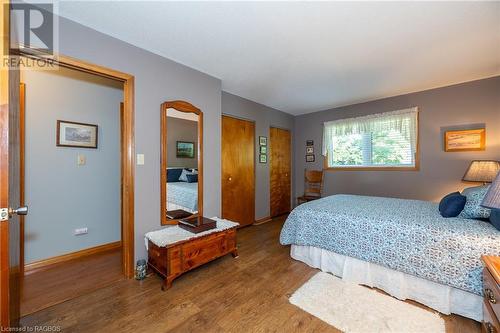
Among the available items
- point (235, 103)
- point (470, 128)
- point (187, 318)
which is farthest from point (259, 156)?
point (470, 128)

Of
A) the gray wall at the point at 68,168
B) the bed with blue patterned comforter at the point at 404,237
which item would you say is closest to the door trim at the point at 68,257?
the gray wall at the point at 68,168

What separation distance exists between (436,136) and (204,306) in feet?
13.3

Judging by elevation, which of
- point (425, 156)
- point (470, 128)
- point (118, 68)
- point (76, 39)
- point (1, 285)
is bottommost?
point (1, 285)

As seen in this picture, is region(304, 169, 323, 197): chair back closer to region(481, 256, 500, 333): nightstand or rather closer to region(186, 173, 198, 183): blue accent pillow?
region(186, 173, 198, 183): blue accent pillow

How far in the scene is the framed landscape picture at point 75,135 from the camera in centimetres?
244

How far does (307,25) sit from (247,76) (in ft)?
3.91

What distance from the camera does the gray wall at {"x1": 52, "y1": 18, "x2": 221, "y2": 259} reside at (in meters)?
A: 1.81

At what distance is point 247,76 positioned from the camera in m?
2.84

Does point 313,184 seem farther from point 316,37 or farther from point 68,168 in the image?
point 68,168

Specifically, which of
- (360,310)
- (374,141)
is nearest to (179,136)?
(360,310)

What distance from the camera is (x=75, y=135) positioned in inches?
100

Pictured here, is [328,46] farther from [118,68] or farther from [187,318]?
[187,318]

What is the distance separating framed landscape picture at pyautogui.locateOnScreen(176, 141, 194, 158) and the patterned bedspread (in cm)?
35

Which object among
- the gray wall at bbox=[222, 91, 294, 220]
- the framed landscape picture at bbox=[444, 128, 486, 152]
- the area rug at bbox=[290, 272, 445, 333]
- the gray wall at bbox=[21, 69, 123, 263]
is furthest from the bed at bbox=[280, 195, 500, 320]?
the gray wall at bbox=[21, 69, 123, 263]
